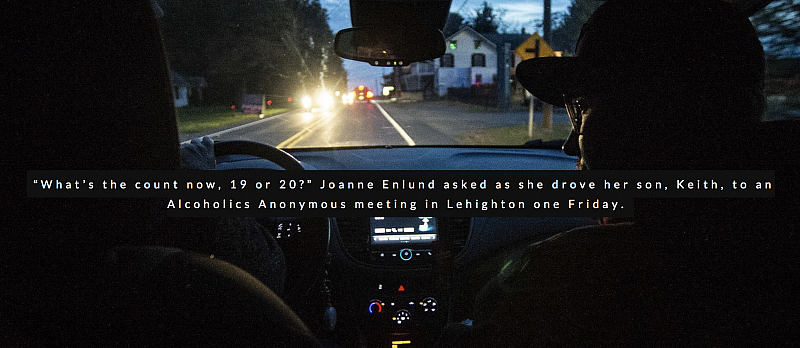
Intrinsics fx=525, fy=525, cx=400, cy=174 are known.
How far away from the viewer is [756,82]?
1.58 meters

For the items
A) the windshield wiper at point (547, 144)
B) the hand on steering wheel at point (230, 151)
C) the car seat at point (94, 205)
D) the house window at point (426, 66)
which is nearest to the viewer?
the car seat at point (94, 205)

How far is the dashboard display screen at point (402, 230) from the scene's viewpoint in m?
3.66

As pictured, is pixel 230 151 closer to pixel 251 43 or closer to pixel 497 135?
pixel 251 43

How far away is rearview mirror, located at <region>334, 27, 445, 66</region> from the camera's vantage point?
2.85 meters

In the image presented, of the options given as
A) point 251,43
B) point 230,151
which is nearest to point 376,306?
point 230,151

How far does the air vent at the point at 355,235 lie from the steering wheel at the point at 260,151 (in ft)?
3.58

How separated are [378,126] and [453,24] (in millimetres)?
8418

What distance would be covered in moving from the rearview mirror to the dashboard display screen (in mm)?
1105

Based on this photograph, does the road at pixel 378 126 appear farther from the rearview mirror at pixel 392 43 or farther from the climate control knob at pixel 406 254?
the climate control knob at pixel 406 254

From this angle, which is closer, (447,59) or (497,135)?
(447,59)

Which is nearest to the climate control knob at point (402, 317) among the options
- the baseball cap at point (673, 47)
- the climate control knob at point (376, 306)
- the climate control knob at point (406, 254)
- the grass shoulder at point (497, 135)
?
the climate control knob at point (376, 306)

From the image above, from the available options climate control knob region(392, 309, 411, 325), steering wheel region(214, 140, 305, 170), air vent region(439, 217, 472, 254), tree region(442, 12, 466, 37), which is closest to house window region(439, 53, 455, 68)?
tree region(442, 12, 466, 37)

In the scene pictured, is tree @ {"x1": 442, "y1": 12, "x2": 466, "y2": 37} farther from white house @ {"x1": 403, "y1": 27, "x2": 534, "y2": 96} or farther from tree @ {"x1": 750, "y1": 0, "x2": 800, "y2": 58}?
tree @ {"x1": 750, "y1": 0, "x2": 800, "y2": 58}

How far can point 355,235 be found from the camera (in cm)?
379
